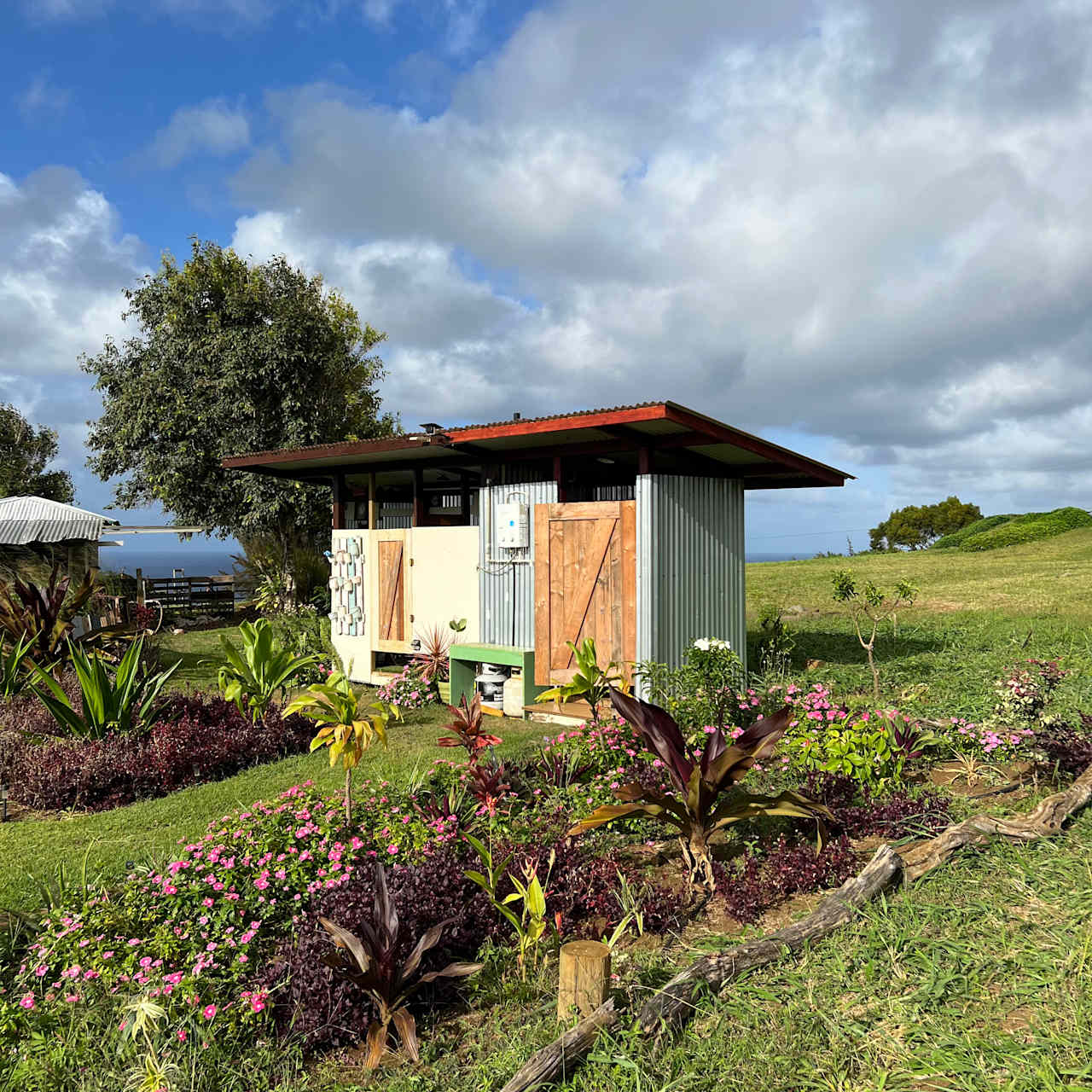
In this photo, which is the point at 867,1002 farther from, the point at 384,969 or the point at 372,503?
the point at 372,503

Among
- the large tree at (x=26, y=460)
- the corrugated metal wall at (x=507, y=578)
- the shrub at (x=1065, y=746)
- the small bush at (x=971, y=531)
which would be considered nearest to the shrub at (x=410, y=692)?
the corrugated metal wall at (x=507, y=578)

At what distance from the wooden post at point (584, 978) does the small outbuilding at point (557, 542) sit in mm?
4855

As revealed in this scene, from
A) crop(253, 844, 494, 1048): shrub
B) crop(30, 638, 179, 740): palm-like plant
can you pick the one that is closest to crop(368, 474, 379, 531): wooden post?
crop(30, 638, 179, 740): palm-like plant

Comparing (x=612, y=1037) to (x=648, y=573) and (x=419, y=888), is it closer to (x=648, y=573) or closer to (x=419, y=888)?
(x=419, y=888)

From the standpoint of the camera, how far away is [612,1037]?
9.21 feet

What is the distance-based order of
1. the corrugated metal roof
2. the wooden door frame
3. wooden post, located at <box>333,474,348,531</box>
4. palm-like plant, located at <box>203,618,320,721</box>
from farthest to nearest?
1. the corrugated metal roof
2. wooden post, located at <box>333,474,348,531</box>
3. the wooden door frame
4. palm-like plant, located at <box>203,618,320,721</box>

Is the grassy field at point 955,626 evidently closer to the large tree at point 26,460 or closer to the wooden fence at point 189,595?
the wooden fence at point 189,595

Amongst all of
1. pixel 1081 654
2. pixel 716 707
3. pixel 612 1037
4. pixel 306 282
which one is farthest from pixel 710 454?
pixel 306 282

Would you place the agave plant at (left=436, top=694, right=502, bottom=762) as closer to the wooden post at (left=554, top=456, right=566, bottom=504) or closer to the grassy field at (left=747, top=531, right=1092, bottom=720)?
Result: the wooden post at (left=554, top=456, right=566, bottom=504)

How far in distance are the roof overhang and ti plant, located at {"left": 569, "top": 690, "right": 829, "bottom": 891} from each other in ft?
12.0

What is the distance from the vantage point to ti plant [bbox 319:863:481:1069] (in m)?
3.00

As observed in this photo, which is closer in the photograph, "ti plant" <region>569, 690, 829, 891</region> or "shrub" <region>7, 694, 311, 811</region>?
"ti plant" <region>569, 690, 829, 891</region>

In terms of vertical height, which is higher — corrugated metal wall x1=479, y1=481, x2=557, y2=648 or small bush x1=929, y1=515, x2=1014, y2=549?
small bush x1=929, y1=515, x2=1014, y2=549

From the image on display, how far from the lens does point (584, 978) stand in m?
2.86
